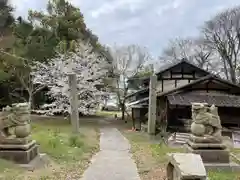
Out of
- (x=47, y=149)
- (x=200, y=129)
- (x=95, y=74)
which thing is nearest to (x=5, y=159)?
(x=47, y=149)

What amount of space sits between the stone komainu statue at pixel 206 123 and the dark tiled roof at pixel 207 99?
9473 millimetres

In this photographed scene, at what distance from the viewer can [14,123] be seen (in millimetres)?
11148

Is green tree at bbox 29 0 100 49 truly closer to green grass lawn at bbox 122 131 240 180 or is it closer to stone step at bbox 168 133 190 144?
stone step at bbox 168 133 190 144

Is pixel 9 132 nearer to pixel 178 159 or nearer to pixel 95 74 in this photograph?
pixel 178 159

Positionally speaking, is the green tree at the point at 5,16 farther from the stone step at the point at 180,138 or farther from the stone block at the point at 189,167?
the stone block at the point at 189,167

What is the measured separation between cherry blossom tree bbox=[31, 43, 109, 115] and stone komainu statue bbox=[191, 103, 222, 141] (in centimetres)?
1782

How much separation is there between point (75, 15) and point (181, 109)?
1800 cm

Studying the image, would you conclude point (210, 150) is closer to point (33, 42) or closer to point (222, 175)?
point (222, 175)

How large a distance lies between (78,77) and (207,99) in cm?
1176

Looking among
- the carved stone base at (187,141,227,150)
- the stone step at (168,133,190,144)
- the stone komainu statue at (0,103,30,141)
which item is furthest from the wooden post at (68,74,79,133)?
the carved stone base at (187,141,227,150)

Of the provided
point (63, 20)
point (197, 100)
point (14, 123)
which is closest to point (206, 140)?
point (14, 123)

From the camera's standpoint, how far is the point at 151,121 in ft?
79.2

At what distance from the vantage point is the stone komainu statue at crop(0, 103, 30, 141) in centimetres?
1110

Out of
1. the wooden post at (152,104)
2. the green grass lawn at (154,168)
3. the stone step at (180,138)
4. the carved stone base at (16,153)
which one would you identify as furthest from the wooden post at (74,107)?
the carved stone base at (16,153)
